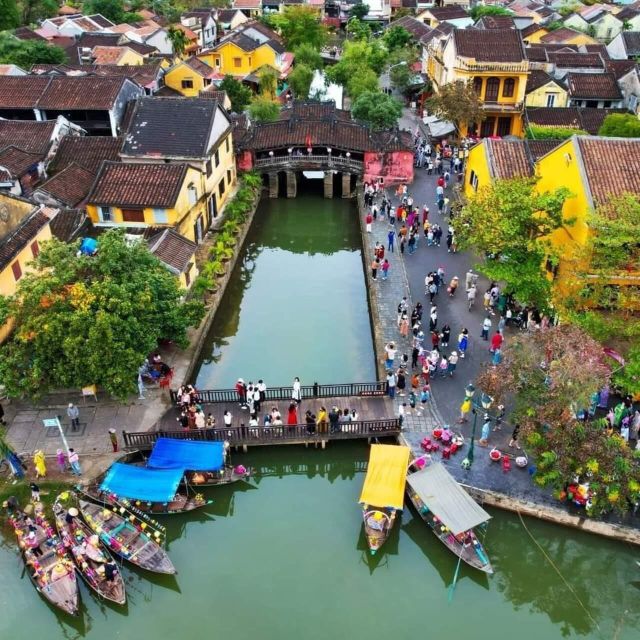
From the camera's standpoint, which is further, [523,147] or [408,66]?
[408,66]

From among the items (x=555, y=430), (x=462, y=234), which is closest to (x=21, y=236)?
(x=462, y=234)

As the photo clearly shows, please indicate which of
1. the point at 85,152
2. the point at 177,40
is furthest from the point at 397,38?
the point at 85,152

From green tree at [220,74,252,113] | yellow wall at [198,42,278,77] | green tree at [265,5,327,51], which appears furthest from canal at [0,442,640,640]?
green tree at [265,5,327,51]

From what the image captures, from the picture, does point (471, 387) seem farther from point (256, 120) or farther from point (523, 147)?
point (256, 120)

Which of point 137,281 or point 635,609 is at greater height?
point 137,281

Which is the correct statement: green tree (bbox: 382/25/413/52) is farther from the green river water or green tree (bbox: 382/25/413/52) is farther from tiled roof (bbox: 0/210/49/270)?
the green river water

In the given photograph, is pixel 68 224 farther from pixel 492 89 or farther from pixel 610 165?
pixel 492 89

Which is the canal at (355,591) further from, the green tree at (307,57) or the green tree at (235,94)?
the green tree at (307,57)
